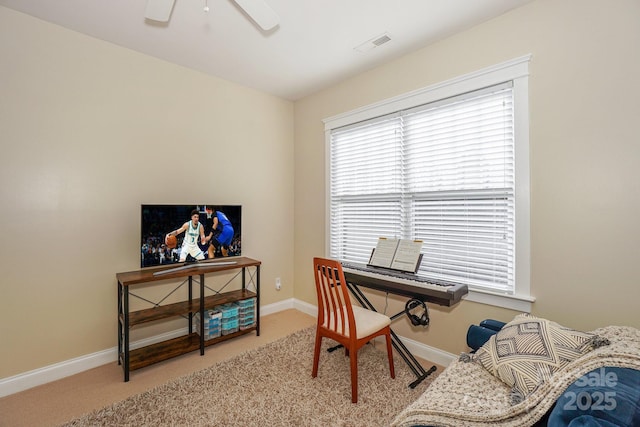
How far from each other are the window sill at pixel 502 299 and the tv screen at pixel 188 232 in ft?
7.55

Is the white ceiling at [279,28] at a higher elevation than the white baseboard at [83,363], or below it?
higher

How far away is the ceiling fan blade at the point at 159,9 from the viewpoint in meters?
1.83

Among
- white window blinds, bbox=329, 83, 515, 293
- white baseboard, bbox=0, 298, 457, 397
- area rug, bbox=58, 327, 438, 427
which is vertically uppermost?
white window blinds, bbox=329, 83, 515, 293

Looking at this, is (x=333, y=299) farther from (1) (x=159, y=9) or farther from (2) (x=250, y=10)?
(1) (x=159, y=9)

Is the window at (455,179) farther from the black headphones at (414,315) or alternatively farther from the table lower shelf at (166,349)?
the table lower shelf at (166,349)

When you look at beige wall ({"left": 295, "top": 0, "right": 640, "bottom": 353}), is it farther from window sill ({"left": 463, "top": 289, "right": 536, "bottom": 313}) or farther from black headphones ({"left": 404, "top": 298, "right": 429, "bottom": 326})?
black headphones ({"left": 404, "top": 298, "right": 429, "bottom": 326})

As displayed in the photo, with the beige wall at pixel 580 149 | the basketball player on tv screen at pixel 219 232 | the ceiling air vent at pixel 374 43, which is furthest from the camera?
the basketball player on tv screen at pixel 219 232

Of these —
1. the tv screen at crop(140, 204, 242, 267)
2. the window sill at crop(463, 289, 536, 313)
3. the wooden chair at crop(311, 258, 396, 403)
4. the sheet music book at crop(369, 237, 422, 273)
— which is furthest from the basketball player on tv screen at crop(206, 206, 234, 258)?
the window sill at crop(463, 289, 536, 313)

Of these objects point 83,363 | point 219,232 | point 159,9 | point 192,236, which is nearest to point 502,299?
point 219,232

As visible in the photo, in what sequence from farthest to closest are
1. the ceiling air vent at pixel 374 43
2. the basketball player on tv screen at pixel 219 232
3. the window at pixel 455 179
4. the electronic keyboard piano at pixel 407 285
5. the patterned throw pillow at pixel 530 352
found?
1. the basketball player on tv screen at pixel 219 232
2. the ceiling air vent at pixel 374 43
3. the window at pixel 455 179
4. the electronic keyboard piano at pixel 407 285
5. the patterned throw pillow at pixel 530 352

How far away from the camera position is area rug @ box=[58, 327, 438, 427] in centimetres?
185

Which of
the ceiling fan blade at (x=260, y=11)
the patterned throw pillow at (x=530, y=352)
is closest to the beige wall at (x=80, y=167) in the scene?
the ceiling fan blade at (x=260, y=11)

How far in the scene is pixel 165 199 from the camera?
Answer: 2867 mm

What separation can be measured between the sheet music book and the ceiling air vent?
1743 millimetres
